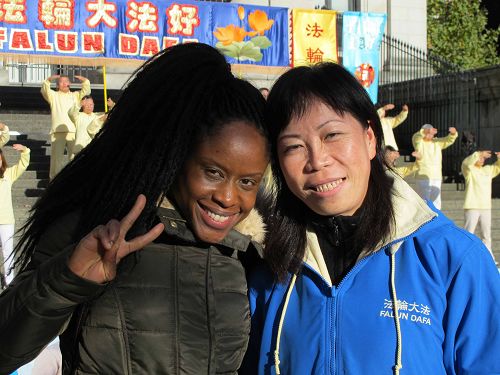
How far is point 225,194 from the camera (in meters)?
2.11

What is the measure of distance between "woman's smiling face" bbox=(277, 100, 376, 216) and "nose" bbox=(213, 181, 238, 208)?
241mm

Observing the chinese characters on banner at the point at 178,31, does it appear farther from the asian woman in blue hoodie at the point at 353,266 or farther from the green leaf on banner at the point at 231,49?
the asian woman in blue hoodie at the point at 353,266

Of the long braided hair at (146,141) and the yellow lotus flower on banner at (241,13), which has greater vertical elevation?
the yellow lotus flower on banner at (241,13)

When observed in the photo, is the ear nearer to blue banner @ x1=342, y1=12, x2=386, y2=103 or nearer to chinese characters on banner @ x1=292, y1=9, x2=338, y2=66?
chinese characters on banner @ x1=292, y1=9, x2=338, y2=66

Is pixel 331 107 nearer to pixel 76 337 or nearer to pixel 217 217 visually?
pixel 217 217

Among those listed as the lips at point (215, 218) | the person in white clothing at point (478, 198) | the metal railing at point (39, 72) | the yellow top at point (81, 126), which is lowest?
the person in white clothing at point (478, 198)

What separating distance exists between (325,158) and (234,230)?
1.25ft

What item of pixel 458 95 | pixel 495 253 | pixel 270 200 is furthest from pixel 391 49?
pixel 270 200

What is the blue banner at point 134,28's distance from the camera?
43.1ft

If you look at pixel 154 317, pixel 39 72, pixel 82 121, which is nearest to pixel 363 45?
pixel 82 121

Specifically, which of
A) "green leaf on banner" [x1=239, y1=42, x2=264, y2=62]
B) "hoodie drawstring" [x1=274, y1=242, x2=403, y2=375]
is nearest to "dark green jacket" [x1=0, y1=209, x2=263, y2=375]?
"hoodie drawstring" [x1=274, y1=242, x2=403, y2=375]

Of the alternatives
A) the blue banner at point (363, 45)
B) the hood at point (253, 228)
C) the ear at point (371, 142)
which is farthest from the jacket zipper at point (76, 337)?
the blue banner at point (363, 45)

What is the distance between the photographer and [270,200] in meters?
2.56

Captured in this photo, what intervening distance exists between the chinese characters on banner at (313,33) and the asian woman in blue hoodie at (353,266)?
41.6 feet
